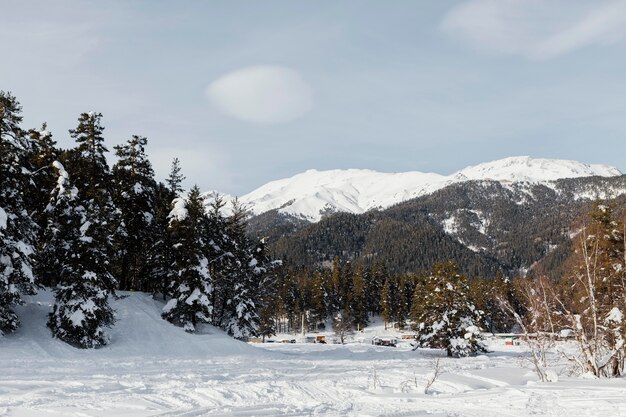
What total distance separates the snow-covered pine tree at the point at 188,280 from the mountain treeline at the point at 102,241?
2.7 inches

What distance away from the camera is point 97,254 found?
1124 inches

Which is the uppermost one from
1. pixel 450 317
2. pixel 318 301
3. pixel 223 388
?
pixel 450 317

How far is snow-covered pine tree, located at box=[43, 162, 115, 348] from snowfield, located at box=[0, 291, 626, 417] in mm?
1035

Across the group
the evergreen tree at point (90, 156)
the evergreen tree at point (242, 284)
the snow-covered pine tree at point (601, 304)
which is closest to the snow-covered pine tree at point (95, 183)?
the evergreen tree at point (90, 156)

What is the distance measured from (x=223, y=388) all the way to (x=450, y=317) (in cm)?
3370

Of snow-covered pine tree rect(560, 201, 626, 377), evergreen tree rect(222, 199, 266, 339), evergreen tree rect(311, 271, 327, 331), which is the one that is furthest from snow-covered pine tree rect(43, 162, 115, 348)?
evergreen tree rect(311, 271, 327, 331)

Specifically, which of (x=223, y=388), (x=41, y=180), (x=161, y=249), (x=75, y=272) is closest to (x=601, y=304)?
(x=223, y=388)

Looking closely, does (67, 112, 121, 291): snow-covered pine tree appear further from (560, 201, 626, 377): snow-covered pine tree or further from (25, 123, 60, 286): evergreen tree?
(560, 201, 626, 377): snow-covered pine tree

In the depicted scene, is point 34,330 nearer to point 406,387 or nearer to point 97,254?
point 97,254

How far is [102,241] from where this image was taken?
29.4 meters

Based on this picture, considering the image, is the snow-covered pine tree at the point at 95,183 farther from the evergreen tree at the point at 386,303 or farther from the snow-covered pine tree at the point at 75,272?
the evergreen tree at the point at 386,303

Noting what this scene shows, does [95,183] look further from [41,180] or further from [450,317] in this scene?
[450,317]

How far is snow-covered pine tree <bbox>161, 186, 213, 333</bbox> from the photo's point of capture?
115 feet

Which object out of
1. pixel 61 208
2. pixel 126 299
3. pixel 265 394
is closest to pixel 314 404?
pixel 265 394
